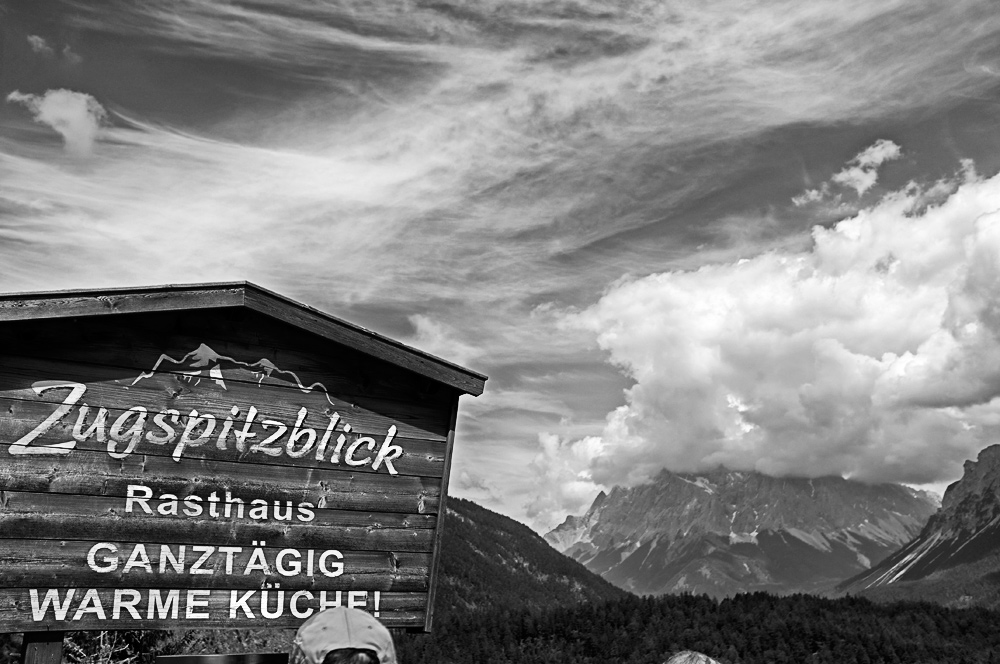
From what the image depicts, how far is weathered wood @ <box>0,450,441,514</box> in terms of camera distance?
8750mm

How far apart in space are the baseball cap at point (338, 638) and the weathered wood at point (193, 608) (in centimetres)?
456

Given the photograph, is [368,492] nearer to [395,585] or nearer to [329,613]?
[395,585]

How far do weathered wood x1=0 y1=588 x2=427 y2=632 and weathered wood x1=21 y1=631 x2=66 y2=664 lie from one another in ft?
0.38

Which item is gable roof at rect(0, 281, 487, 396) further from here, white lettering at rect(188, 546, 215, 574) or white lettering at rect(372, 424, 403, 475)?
white lettering at rect(188, 546, 215, 574)

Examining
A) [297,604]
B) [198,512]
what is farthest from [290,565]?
[198,512]

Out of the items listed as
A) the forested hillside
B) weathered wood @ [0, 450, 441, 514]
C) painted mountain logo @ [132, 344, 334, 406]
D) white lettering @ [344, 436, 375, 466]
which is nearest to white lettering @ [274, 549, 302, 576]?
weathered wood @ [0, 450, 441, 514]

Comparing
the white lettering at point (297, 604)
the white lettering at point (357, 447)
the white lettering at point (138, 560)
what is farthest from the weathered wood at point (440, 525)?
the white lettering at point (138, 560)

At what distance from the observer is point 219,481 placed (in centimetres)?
951

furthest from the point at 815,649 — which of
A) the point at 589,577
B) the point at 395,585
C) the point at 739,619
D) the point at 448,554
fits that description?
the point at 589,577

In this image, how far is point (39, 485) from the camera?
8.71 metres

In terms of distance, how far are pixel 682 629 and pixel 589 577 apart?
397ft

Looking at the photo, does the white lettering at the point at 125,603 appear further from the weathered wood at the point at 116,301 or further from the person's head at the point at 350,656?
the person's head at the point at 350,656

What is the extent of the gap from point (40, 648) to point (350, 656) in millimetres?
5226

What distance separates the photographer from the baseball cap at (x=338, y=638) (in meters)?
5.04
